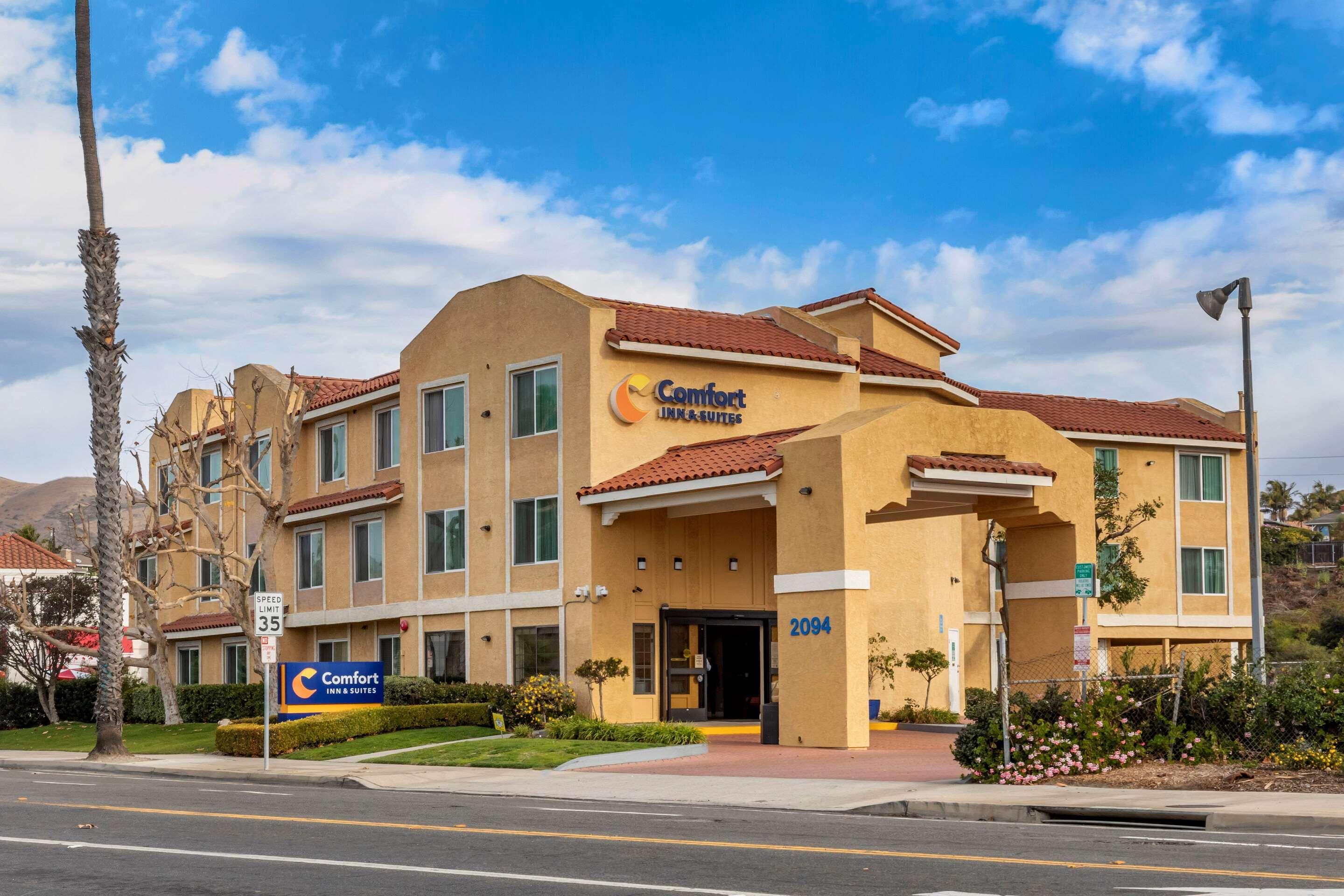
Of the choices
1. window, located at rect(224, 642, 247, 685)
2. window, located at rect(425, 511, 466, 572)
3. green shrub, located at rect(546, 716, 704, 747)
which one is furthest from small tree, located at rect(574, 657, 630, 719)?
window, located at rect(224, 642, 247, 685)

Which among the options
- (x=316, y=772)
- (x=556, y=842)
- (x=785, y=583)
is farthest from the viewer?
(x=785, y=583)

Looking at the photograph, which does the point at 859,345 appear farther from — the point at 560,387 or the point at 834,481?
the point at 834,481

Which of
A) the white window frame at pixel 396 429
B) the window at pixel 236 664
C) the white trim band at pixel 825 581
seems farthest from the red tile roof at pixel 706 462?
the window at pixel 236 664

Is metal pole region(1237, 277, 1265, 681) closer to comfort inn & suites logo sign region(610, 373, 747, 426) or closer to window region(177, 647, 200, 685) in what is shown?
comfort inn & suites logo sign region(610, 373, 747, 426)

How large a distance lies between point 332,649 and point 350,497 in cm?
536

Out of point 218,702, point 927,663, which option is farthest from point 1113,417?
point 218,702

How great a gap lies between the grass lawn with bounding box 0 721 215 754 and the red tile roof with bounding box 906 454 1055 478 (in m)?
16.6

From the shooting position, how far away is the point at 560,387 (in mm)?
32750

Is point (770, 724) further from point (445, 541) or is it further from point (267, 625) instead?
point (445, 541)

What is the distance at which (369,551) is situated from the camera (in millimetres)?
39250

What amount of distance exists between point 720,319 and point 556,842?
2311 centimetres

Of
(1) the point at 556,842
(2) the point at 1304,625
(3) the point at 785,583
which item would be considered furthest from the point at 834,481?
(2) the point at 1304,625

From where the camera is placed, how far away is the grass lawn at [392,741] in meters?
28.4

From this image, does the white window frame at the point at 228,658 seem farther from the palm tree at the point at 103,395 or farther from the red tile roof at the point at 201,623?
the palm tree at the point at 103,395
